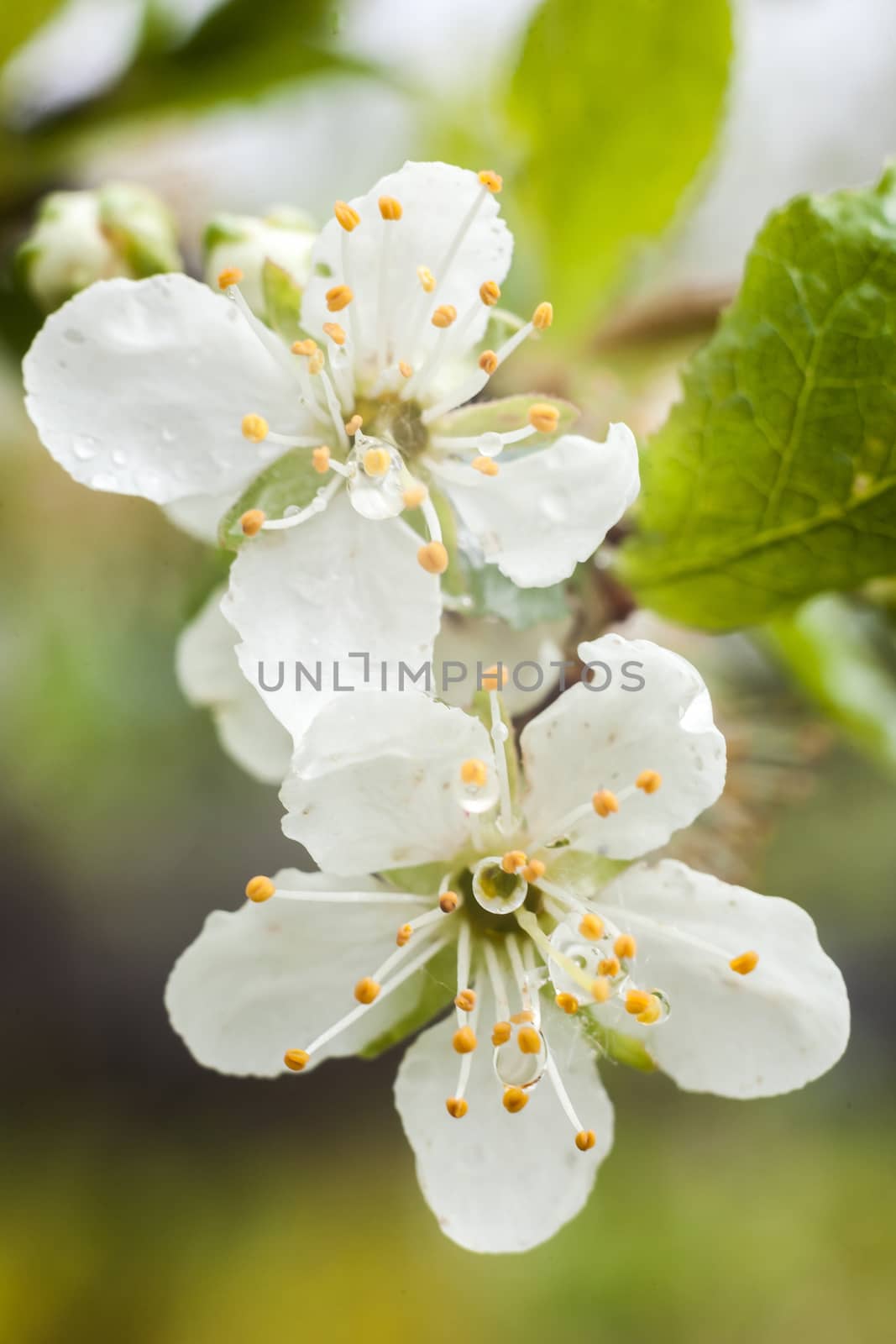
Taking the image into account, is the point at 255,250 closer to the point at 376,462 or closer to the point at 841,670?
the point at 376,462

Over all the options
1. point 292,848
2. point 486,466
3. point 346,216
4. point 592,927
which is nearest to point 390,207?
point 346,216

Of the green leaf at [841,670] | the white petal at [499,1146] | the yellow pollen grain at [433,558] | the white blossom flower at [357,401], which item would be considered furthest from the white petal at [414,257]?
the green leaf at [841,670]

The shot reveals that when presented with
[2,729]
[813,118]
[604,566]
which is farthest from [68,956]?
[813,118]

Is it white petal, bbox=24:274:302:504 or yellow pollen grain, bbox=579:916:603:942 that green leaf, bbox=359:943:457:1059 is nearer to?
yellow pollen grain, bbox=579:916:603:942

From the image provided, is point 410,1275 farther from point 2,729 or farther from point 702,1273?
point 2,729

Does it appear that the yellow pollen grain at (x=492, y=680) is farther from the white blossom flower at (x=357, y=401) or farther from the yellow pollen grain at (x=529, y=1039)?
the yellow pollen grain at (x=529, y=1039)

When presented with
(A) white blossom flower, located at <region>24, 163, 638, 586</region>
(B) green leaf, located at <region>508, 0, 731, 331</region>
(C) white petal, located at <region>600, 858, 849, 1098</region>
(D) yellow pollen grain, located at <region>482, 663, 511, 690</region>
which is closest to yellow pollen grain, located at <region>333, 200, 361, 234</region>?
(A) white blossom flower, located at <region>24, 163, 638, 586</region>
